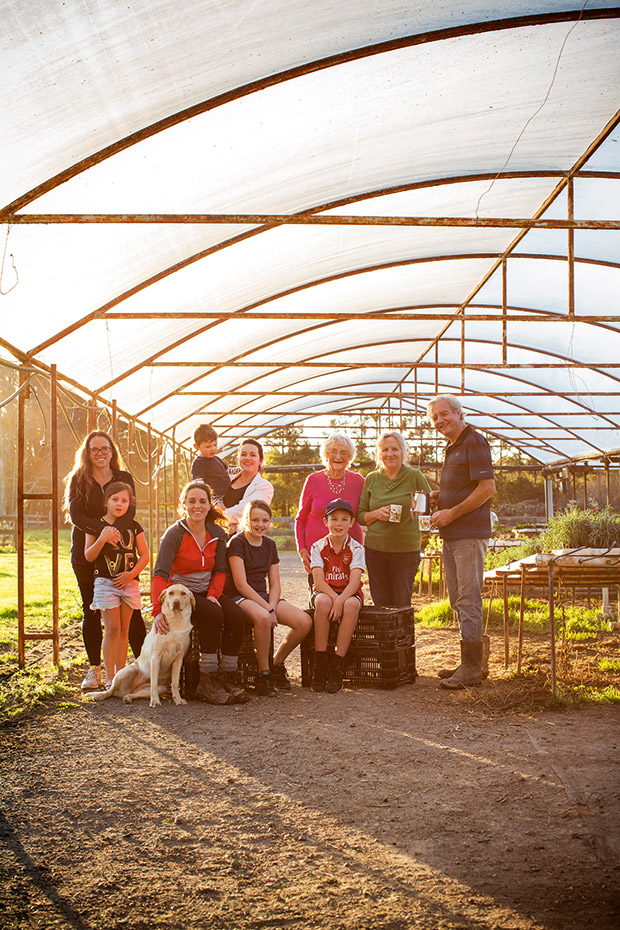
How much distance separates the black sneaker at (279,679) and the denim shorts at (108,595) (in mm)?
1010

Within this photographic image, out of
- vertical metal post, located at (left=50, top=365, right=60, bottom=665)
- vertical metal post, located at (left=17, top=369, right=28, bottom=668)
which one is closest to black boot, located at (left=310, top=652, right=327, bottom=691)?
vertical metal post, located at (left=50, top=365, right=60, bottom=665)

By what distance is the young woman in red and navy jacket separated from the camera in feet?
15.7

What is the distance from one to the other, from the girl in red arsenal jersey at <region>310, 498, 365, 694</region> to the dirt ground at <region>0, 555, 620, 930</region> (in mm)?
532

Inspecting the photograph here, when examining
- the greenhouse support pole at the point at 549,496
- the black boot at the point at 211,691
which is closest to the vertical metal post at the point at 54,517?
the black boot at the point at 211,691

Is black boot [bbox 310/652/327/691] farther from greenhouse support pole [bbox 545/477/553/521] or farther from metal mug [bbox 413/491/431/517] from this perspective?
greenhouse support pole [bbox 545/477/553/521]

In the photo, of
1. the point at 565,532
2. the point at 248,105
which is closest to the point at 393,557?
the point at 565,532

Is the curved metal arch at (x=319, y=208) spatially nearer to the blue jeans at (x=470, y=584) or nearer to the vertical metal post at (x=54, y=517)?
the vertical metal post at (x=54, y=517)

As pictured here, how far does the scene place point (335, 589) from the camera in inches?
205

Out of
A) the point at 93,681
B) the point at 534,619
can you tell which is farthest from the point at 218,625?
the point at 534,619

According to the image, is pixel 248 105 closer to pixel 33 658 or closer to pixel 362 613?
pixel 362 613

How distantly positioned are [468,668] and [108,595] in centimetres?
229

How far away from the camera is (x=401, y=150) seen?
585 cm

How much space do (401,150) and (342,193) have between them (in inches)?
30.4

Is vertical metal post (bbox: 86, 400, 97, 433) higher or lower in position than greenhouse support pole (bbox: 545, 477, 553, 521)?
higher
